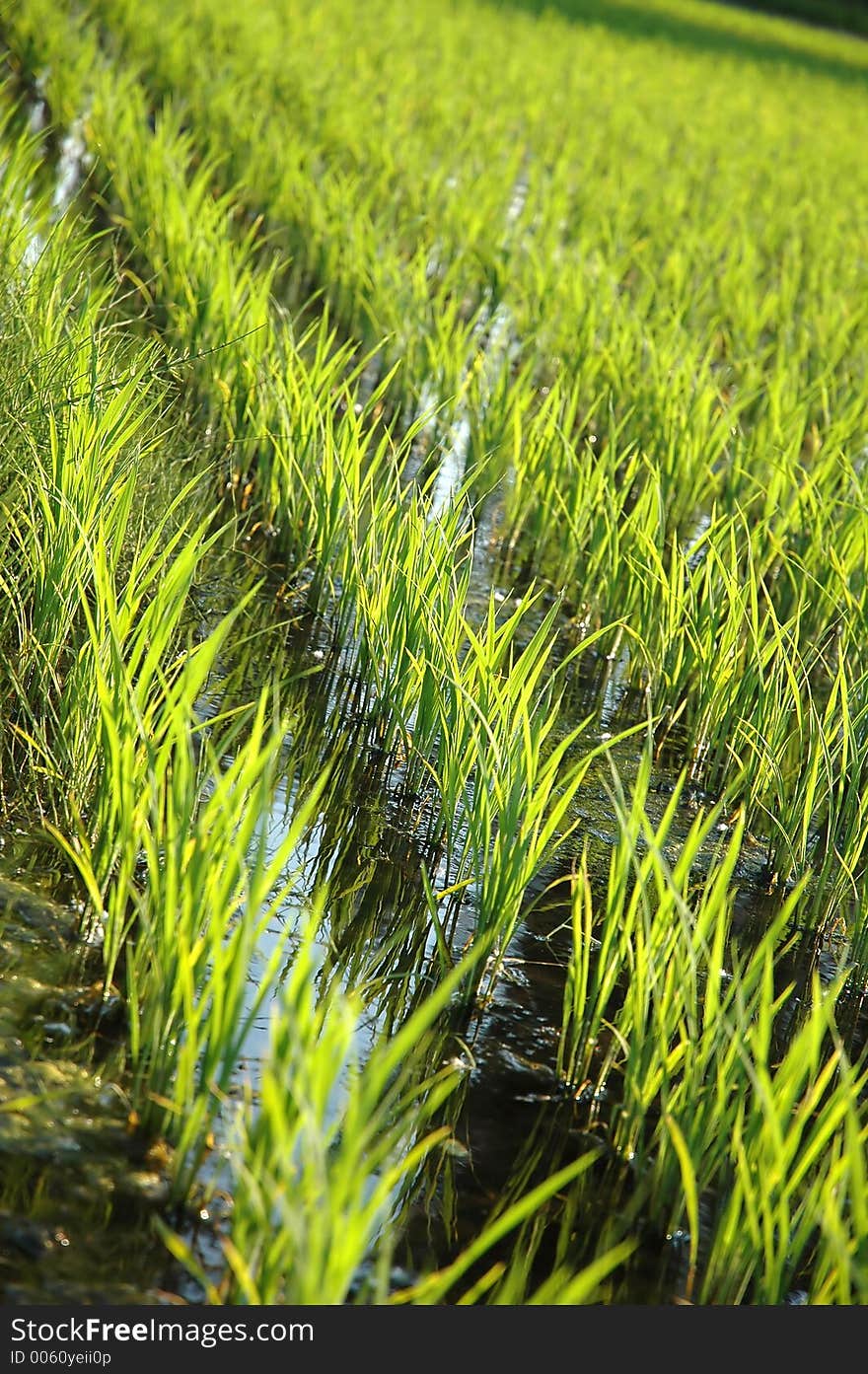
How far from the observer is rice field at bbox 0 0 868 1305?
1400 millimetres

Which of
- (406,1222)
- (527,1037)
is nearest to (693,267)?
(527,1037)

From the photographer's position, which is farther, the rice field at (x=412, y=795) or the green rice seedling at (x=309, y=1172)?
the rice field at (x=412, y=795)

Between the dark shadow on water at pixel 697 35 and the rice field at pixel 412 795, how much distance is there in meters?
12.3

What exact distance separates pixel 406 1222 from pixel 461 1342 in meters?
0.20

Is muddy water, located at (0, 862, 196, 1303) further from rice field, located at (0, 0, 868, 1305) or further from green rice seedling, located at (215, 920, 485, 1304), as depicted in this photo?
green rice seedling, located at (215, 920, 485, 1304)

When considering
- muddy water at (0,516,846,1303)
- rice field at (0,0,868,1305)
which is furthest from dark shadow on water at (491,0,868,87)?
muddy water at (0,516,846,1303)

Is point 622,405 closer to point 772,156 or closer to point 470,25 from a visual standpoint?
point 772,156

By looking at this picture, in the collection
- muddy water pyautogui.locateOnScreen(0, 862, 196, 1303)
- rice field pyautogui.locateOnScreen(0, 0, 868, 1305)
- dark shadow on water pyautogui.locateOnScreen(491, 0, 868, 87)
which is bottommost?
muddy water pyautogui.locateOnScreen(0, 862, 196, 1303)

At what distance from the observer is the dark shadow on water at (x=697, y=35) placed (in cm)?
1573

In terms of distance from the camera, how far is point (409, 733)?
7.80ft

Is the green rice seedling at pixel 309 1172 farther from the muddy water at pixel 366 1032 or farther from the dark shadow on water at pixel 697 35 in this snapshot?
the dark shadow on water at pixel 697 35

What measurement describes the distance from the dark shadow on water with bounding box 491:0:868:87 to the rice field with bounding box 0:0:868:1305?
12327 mm

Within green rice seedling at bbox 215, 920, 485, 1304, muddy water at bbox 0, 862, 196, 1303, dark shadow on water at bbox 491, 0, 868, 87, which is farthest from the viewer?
dark shadow on water at bbox 491, 0, 868, 87

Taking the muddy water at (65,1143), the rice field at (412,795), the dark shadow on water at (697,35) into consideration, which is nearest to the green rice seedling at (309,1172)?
the rice field at (412,795)
